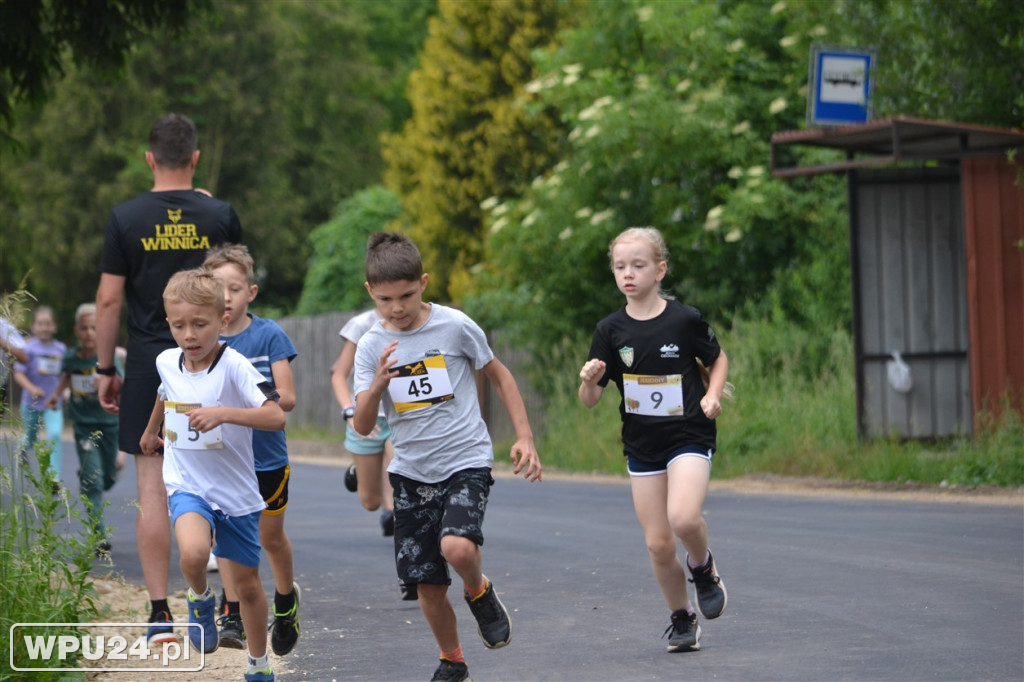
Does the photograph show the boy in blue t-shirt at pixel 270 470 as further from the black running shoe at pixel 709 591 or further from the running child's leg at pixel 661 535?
the black running shoe at pixel 709 591

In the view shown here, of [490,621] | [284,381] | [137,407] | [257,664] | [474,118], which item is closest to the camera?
[257,664]

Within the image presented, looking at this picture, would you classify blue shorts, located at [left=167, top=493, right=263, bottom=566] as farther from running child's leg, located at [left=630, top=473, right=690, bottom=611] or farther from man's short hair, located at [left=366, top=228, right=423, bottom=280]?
running child's leg, located at [left=630, top=473, right=690, bottom=611]

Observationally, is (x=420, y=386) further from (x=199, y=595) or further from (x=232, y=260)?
(x=232, y=260)

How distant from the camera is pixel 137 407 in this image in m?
7.33

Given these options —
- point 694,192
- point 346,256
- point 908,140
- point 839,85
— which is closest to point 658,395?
point 908,140

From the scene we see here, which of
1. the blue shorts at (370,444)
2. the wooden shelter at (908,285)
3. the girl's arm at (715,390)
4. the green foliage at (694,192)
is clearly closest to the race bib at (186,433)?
the girl's arm at (715,390)

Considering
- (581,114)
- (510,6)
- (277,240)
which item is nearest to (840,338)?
(581,114)

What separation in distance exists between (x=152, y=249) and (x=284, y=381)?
1320 mm

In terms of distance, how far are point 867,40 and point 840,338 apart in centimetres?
350

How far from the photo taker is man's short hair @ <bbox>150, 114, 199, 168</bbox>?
7.43 metres

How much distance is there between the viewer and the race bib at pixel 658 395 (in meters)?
6.90

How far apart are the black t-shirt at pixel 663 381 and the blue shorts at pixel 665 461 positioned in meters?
0.02

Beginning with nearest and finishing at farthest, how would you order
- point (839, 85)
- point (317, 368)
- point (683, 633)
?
1. point (683, 633)
2. point (839, 85)
3. point (317, 368)

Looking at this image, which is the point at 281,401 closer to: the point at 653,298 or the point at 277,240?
the point at 653,298
